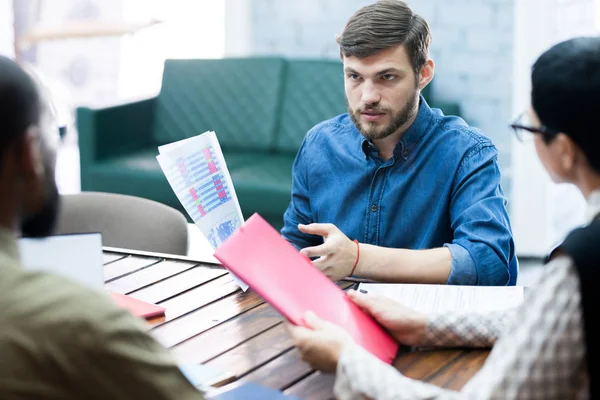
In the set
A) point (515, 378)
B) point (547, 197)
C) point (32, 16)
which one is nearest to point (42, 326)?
point (515, 378)

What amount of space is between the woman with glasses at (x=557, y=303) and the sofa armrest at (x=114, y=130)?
11.2 ft

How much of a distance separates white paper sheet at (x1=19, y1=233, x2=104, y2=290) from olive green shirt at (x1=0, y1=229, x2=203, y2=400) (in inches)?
24.5

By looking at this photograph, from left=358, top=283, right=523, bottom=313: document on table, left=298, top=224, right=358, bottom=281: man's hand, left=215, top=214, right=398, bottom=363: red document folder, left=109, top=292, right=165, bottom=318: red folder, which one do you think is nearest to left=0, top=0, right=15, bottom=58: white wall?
left=109, top=292, right=165, bottom=318: red folder

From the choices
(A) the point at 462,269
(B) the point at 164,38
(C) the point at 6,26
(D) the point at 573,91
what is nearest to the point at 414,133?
(A) the point at 462,269

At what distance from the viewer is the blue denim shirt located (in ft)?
6.86

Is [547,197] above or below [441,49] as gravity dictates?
below

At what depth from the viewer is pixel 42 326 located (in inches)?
39.4

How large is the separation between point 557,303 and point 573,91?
0.29 meters

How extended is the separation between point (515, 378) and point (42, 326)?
24.6 inches

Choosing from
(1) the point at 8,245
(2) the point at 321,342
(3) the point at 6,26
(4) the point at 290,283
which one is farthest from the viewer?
(3) the point at 6,26

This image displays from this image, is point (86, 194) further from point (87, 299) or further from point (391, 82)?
point (87, 299)

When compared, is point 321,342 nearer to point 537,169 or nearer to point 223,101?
point 537,169

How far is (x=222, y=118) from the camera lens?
4.83 m

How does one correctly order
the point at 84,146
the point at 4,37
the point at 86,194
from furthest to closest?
1. the point at 4,37
2. the point at 84,146
3. the point at 86,194
